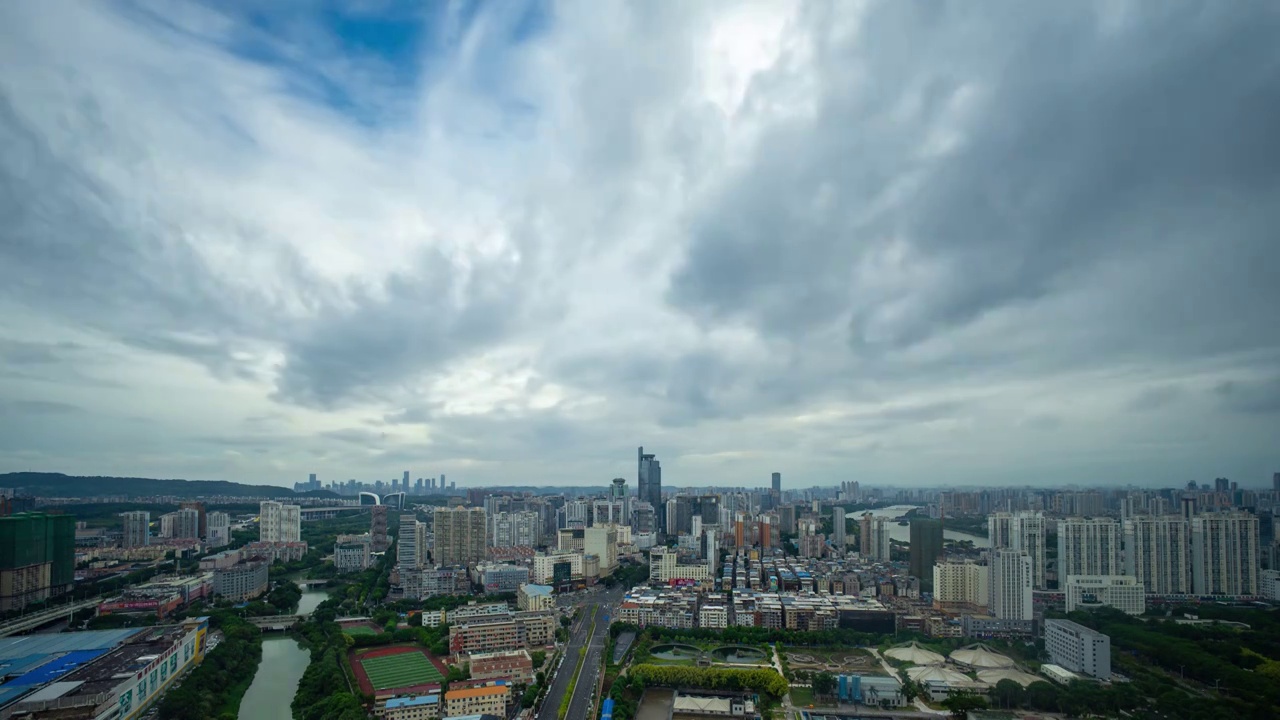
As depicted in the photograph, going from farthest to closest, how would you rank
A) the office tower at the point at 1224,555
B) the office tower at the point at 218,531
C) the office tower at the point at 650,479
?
the office tower at the point at 650,479 → the office tower at the point at 218,531 → the office tower at the point at 1224,555

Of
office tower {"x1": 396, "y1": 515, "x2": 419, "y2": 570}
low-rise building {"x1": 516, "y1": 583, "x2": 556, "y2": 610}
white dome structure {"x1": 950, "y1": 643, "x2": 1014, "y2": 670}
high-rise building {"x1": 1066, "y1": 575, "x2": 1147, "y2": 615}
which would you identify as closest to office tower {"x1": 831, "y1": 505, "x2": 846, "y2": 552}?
high-rise building {"x1": 1066, "y1": 575, "x2": 1147, "y2": 615}

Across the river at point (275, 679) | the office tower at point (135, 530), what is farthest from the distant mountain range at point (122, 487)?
the river at point (275, 679)

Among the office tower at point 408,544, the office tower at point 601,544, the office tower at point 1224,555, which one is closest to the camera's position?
the office tower at point 1224,555

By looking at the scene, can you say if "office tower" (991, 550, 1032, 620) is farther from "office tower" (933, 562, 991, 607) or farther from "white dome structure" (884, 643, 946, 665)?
"white dome structure" (884, 643, 946, 665)

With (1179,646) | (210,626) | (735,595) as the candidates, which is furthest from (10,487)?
(1179,646)

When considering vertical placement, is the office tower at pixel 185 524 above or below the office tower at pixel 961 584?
below

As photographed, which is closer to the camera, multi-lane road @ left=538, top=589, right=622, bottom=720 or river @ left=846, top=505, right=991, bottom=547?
multi-lane road @ left=538, top=589, right=622, bottom=720

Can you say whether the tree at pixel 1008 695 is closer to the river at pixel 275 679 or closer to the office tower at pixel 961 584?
the office tower at pixel 961 584

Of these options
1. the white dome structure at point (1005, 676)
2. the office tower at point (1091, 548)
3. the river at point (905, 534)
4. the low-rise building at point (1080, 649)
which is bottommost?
the river at point (905, 534)
